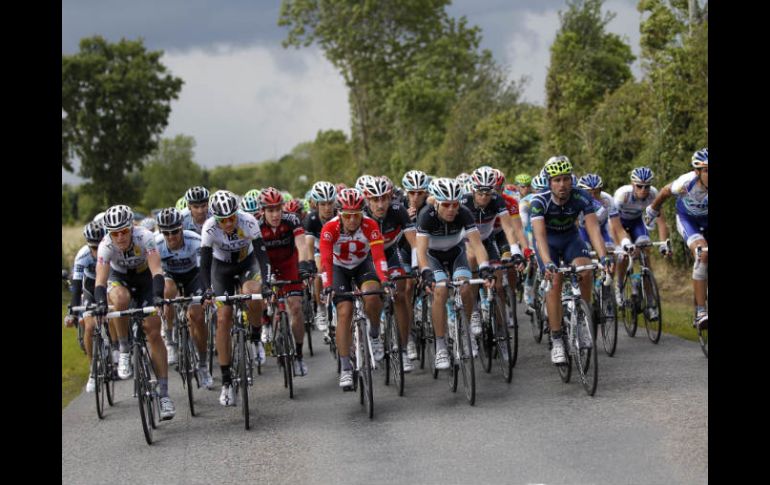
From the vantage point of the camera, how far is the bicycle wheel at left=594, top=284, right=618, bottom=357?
1120cm

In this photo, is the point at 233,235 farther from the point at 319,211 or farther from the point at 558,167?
the point at 558,167

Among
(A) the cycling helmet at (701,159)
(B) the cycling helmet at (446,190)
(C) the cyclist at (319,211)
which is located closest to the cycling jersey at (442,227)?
(B) the cycling helmet at (446,190)

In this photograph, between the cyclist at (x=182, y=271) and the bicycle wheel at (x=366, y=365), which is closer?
the bicycle wheel at (x=366, y=365)

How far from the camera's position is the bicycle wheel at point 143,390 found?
8852mm

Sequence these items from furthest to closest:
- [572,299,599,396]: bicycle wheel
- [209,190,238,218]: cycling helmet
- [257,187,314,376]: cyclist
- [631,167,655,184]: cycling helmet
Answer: [631,167,655,184]: cycling helmet < [257,187,314,376]: cyclist < [209,190,238,218]: cycling helmet < [572,299,599,396]: bicycle wheel

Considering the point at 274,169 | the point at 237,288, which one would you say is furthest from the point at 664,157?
the point at 274,169

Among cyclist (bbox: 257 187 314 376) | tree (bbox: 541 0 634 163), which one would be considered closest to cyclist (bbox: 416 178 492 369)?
cyclist (bbox: 257 187 314 376)

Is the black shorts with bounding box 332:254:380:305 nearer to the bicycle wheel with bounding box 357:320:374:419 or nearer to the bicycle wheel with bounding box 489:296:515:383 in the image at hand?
the bicycle wheel with bounding box 357:320:374:419

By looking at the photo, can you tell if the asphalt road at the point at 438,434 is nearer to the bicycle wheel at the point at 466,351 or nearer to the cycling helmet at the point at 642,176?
the bicycle wheel at the point at 466,351

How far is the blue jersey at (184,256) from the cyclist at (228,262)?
0.97m

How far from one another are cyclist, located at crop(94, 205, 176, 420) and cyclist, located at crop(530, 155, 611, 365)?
13.1ft

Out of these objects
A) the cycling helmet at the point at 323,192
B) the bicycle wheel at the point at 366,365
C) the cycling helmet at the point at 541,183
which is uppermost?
the cycling helmet at the point at 541,183

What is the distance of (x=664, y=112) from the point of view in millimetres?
18047
